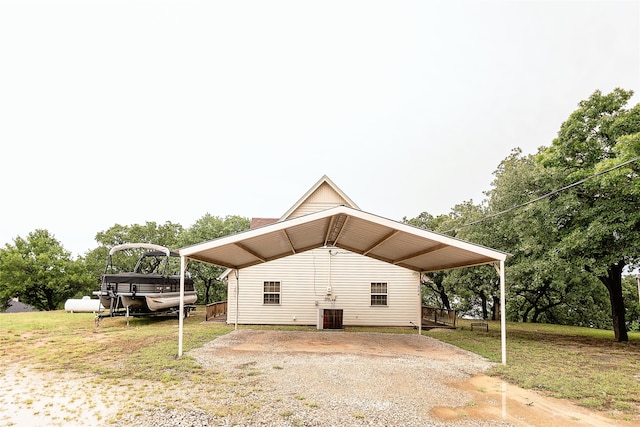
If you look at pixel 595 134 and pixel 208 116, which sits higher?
pixel 208 116

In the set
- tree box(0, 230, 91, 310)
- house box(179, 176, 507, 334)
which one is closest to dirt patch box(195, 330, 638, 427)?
house box(179, 176, 507, 334)

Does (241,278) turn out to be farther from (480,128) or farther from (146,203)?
(146,203)

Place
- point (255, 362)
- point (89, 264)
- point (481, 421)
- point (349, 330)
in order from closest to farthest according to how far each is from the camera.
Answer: point (481, 421), point (255, 362), point (349, 330), point (89, 264)

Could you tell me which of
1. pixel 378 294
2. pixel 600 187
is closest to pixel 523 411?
pixel 600 187

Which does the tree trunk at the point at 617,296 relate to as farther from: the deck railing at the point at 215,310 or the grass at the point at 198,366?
the deck railing at the point at 215,310

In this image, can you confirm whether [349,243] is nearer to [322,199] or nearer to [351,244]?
[351,244]

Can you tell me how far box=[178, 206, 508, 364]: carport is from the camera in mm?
8172

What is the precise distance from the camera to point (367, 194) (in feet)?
115

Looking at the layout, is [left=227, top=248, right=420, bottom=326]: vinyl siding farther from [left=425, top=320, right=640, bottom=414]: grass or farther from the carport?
[left=425, top=320, right=640, bottom=414]: grass

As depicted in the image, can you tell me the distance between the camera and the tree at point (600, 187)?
9984 mm

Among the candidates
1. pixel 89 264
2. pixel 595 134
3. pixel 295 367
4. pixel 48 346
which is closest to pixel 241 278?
pixel 48 346

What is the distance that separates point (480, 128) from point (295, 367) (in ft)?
61.3

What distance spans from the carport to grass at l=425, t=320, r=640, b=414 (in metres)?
1.04

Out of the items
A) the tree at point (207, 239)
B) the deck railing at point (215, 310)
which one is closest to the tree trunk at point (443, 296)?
the deck railing at point (215, 310)
